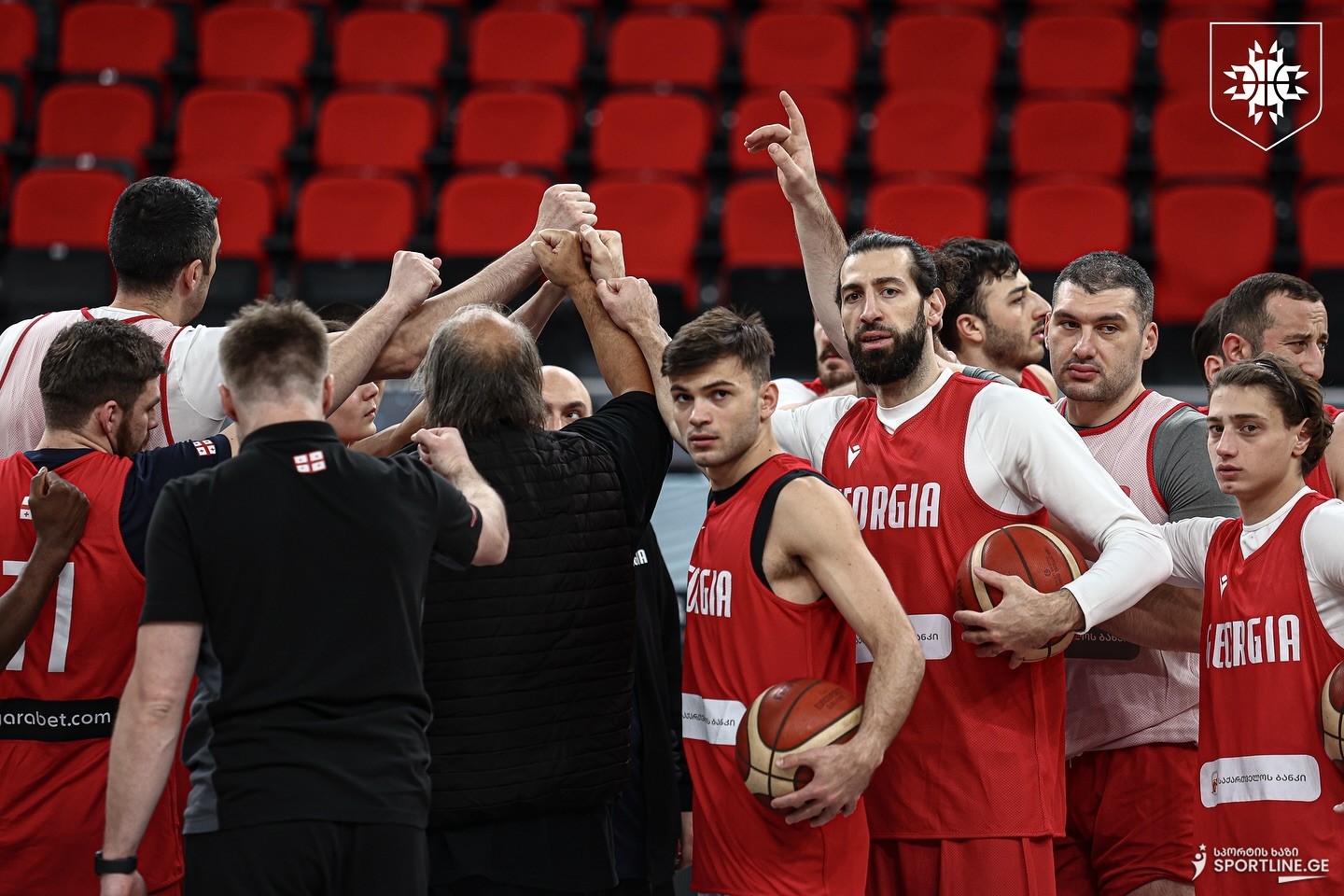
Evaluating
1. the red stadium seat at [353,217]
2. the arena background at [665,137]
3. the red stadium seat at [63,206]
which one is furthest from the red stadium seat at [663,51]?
the red stadium seat at [63,206]

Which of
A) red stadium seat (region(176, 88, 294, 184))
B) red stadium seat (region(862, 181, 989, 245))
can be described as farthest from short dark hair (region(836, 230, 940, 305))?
red stadium seat (region(176, 88, 294, 184))

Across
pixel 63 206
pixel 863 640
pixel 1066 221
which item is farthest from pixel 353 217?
pixel 863 640

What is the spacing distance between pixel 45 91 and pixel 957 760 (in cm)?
1003

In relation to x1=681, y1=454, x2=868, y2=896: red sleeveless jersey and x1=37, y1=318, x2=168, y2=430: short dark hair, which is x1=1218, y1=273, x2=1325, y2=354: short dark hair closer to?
x1=681, y1=454, x2=868, y2=896: red sleeveless jersey

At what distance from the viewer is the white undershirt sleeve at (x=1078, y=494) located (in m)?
3.53

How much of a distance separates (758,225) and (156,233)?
6.01 meters

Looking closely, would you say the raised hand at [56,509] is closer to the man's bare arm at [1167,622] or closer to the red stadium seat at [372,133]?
the man's bare arm at [1167,622]

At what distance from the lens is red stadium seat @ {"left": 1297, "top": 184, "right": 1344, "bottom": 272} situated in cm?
927

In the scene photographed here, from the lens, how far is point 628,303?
13.8ft

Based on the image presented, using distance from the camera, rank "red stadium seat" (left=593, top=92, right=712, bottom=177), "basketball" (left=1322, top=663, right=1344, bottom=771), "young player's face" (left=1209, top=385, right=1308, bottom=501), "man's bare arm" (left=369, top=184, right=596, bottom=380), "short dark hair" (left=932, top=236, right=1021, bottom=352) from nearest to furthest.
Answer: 1. "basketball" (left=1322, top=663, right=1344, bottom=771)
2. "young player's face" (left=1209, top=385, right=1308, bottom=501)
3. "man's bare arm" (left=369, top=184, right=596, bottom=380)
4. "short dark hair" (left=932, top=236, right=1021, bottom=352)
5. "red stadium seat" (left=593, top=92, right=712, bottom=177)

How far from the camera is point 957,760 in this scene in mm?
3748

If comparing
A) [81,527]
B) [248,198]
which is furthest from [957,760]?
[248,198]

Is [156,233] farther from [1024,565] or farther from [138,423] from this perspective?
[1024,565]

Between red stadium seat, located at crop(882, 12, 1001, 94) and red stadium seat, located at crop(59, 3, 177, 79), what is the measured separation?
5.75 metres
